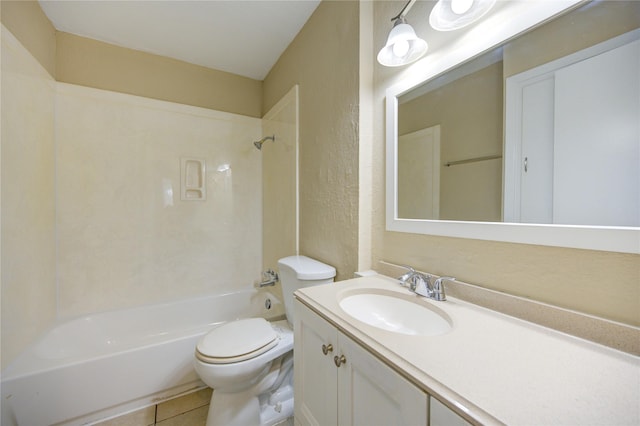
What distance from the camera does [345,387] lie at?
678 millimetres

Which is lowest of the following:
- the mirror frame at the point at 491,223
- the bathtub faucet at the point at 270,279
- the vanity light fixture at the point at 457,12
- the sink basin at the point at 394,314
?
the bathtub faucet at the point at 270,279

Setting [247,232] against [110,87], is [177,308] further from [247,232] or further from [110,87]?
[110,87]

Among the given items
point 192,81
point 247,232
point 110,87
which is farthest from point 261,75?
point 247,232

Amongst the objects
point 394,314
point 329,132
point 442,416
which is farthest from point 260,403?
point 329,132

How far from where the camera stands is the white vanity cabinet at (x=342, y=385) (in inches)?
20.0

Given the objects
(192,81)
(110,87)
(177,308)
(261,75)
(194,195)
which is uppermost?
(261,75)

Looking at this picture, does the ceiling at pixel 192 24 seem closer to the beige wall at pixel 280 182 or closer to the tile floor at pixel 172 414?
the beige wall at pixel 280 182

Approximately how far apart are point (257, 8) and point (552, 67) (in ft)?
5.41

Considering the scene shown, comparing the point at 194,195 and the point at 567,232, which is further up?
the point at 194,195

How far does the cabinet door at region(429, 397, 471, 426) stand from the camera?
Answer: 1.32 feet

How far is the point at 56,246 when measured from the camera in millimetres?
1736

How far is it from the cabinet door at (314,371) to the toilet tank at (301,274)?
0.34 m

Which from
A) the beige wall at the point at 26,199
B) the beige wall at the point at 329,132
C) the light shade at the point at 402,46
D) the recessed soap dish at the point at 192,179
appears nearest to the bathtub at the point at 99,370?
the beige wall at the point at 26,199

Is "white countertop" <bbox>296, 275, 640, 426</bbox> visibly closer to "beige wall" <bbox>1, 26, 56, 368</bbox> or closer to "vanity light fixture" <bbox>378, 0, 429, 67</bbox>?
"vanity light fixture" <bbox>378, 0, 429, 67</bbox>
